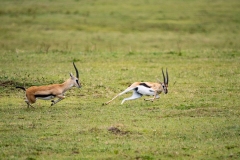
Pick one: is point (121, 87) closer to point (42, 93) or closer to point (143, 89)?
point (143, 89)

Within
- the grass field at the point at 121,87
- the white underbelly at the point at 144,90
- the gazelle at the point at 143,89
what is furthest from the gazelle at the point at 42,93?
the white underbelly at the point at 144,90

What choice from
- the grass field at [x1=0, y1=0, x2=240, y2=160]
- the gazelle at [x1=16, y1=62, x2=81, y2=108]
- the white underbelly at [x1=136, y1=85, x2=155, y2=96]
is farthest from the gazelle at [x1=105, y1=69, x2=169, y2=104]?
the gazelle at [x1=16, y1=62, x2=81, y2=108]

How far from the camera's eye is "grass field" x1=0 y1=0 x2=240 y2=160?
10758 millimetres

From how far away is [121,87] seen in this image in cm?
1677

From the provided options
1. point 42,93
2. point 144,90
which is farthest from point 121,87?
point 42,93

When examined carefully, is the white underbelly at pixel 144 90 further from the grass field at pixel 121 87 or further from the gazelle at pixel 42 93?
the gazelle at pixel 42 93

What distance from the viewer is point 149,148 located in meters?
10.5

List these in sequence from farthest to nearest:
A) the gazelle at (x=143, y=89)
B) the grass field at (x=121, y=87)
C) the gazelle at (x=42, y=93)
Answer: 1. the gazelle at (x=143, y=89)
2. the gazelle at (x=42, y=93)
3. the grass field at (x=121, y=87)

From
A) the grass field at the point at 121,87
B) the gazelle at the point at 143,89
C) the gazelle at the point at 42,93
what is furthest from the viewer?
the gazelle at the point at 143,89

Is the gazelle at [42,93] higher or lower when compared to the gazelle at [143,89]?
higher

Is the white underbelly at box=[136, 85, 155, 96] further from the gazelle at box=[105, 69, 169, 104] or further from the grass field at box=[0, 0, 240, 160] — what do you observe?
the grass field at box=[0, 0, 240, 160]

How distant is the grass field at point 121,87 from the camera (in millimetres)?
10758

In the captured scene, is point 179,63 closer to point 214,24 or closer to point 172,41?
point 172,41

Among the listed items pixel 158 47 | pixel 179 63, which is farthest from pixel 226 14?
pixel 179 63
